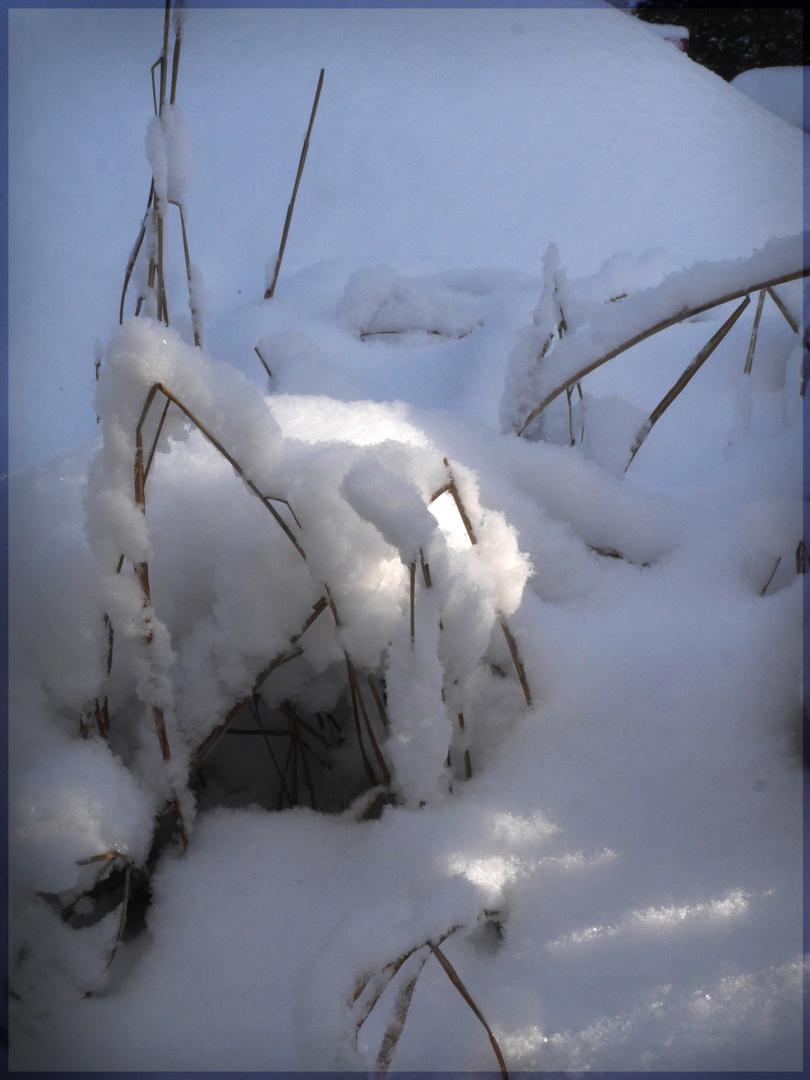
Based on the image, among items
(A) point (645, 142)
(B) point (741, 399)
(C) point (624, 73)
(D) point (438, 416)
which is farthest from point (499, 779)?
(C) point (624, 73)

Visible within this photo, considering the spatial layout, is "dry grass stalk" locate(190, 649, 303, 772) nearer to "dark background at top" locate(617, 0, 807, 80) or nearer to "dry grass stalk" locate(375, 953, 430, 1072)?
"dry grass stalk" locate(375, 953, 430, 1072)

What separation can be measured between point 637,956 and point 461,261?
3.97ft

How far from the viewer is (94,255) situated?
134cm

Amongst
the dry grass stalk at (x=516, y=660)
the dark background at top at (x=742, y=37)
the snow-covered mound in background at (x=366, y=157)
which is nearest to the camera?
the dry grass stalk at (x=516, y=660)

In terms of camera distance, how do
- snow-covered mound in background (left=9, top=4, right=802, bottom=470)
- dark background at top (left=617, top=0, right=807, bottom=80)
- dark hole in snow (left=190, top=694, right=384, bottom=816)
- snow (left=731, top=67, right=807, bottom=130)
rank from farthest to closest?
dark background at top (left=617, top=0, right=807, bottom=80), snow (left=731, top=67, right=807, bottom=130), snow-covered mound in background (left=9, top=4, right=802, bottom=470), dark hole in snow (left=190, top=694, right=384, bottom=816)

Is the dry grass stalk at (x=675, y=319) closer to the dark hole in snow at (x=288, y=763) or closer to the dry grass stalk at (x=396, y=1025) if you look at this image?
the dark hole in snow at (x=288, y=763)

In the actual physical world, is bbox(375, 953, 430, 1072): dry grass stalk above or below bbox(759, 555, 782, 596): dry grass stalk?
below

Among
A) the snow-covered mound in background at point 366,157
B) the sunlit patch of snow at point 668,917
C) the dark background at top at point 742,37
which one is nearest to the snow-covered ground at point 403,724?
the sunlit patch of snow at point 668,917

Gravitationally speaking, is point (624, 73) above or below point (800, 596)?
above

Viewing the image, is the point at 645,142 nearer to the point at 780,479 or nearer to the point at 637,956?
the point at 780,479

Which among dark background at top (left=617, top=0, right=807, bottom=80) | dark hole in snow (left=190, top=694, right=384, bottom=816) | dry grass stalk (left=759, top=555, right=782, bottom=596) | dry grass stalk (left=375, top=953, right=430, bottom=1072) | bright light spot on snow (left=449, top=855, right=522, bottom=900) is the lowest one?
dark hole in snow (left=190, top=694, right=384, bottom=816)

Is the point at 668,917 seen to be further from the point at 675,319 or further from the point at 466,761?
the point at 675,319

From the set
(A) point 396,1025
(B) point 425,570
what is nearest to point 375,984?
(A) point 396,1025

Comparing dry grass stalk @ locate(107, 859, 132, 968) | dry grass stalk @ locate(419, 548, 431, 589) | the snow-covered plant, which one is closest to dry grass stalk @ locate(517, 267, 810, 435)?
the snow-covered plant
